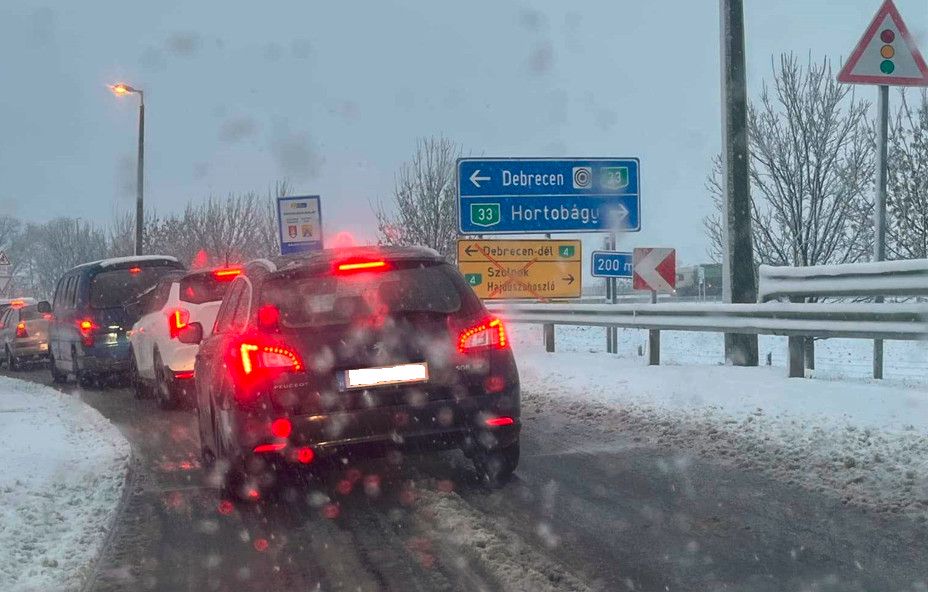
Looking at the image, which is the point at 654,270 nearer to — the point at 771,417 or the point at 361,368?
the point at 771,417

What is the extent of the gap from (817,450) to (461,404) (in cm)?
271

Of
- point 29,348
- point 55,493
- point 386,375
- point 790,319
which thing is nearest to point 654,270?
point 790,319

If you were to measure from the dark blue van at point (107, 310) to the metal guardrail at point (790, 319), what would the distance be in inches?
281

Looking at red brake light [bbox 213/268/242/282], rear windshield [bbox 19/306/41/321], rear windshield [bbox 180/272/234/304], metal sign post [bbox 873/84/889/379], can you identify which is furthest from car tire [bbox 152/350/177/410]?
rear windshield [bbox 19/306/41/321]

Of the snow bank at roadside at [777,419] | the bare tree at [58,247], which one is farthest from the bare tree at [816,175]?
the bare tree at [58,247]

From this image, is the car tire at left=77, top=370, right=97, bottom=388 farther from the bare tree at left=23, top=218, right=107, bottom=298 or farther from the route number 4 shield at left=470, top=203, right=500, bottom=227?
the bare tree at left=23, top=218, right=107, bottom=298

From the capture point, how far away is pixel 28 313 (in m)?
24.5

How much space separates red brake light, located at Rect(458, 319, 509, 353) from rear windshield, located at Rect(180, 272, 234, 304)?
22.2ft

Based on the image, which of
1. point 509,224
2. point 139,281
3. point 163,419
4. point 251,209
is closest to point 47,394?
point 139,281

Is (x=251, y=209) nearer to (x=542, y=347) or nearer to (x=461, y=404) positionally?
(x=542, y=347)

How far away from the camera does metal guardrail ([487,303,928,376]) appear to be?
A: 30.3 ft

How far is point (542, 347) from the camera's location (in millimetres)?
19719

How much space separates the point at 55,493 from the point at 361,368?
243 centimetres

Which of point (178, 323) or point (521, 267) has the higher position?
point (521, 267)
